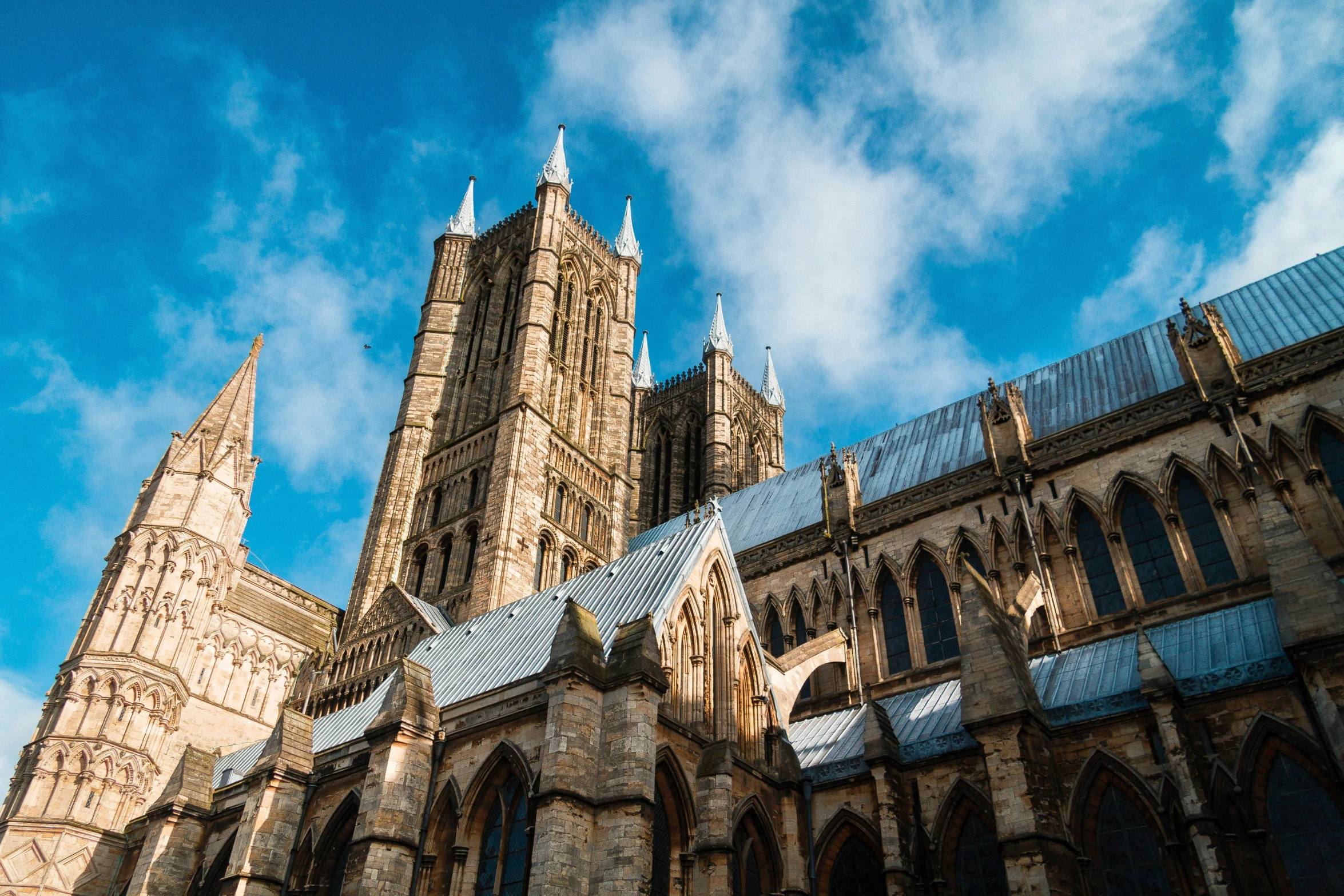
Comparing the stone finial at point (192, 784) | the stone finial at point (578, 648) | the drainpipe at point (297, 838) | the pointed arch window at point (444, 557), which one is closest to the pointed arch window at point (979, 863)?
the stone finial at point (578, 648)

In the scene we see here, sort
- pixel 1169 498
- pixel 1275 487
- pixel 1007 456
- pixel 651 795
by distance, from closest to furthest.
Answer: pixel 651 795 → pixel 1275 487 → pixel 1169 498 → pixel 1007 456

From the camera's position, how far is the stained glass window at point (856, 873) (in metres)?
16.0

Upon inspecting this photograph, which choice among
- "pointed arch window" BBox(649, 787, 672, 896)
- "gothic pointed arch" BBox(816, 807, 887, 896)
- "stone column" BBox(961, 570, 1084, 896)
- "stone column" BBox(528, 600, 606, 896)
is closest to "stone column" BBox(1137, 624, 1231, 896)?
"stone column" BBox(961, 570, 1084, 896)

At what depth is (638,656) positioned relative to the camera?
14500 millimetres

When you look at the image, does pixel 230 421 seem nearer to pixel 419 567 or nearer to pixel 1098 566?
pixel 419 567

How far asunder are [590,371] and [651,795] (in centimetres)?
2897

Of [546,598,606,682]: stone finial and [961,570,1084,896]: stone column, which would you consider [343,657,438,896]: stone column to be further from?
[961,570,1084,896]: stone column

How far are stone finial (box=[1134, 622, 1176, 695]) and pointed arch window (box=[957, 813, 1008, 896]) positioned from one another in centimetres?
328

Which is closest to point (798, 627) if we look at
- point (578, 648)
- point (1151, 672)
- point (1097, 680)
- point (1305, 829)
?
point (1097, 680)

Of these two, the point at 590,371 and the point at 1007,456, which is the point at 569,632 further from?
the point at 590,371

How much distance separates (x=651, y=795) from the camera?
44.7 feet

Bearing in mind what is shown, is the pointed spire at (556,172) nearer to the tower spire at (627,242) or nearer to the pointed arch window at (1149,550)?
the tower spire at (627,242)

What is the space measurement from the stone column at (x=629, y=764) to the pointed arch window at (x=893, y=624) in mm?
9043

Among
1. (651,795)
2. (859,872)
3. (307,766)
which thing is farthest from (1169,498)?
(307,766)
